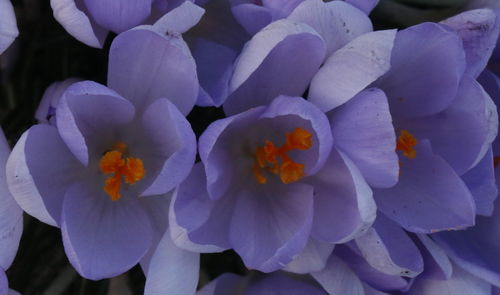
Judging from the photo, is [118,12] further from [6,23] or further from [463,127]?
[463,127]

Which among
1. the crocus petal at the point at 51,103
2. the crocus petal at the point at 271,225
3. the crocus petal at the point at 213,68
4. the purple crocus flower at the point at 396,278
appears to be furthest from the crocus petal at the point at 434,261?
the crocus petal at the point at 51,103

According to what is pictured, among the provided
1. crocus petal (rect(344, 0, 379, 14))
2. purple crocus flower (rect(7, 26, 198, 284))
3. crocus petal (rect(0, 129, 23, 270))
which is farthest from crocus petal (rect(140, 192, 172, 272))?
crocus petal (rect(344, 0, 379, 14))

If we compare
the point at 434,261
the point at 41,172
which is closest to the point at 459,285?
the point at 434,261

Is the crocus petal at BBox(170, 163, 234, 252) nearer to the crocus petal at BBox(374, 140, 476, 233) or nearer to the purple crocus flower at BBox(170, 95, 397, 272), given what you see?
the purple crocus flower at BBox(170, 95, 397, 272)

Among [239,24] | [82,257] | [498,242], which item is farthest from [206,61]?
[498,242]

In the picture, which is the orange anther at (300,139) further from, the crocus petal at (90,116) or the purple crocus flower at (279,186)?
the crocus petal at (90,116)

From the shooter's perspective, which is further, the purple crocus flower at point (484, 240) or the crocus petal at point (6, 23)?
the purple crocus flower at point (484, 240)
